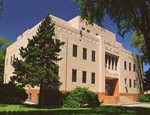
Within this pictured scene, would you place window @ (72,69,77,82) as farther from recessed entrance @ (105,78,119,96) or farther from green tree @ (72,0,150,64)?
recessed entrance @ (105,78,119,96)

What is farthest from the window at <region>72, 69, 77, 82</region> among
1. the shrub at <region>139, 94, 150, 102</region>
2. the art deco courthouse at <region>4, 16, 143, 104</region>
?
the shrub at <region>139, 94, 150, 102</region>

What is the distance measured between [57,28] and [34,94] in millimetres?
8568

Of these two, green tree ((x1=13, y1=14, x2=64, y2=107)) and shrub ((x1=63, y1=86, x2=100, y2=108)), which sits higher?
green tree ((x1=13, y1=14, x2=64, y2=107))

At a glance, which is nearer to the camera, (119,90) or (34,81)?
(34,81)

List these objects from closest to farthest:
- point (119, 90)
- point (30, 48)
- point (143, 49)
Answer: point (30, 48) < point (119, 90) < point (143, 49)

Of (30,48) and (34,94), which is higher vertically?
(30,48)

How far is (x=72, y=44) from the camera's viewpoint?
22562 mm

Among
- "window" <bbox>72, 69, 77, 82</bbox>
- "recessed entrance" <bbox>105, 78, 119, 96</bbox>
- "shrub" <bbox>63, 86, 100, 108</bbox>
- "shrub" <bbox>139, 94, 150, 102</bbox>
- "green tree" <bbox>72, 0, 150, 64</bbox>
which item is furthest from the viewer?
"shrub" <bbox>139, 94, 150, 102</bbox>

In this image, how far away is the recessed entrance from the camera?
3086cm

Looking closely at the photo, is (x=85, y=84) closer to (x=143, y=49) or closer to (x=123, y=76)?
(x=123, y=76)

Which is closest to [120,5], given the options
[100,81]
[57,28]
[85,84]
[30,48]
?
[30,48]

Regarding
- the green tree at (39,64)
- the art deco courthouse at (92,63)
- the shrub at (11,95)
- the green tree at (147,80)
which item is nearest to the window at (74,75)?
the art deco courthouse at (92,63)

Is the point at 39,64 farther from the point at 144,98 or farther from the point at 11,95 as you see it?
the point at 144,98

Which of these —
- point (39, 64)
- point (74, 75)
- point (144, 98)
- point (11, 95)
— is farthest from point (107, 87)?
point (11, 95)
